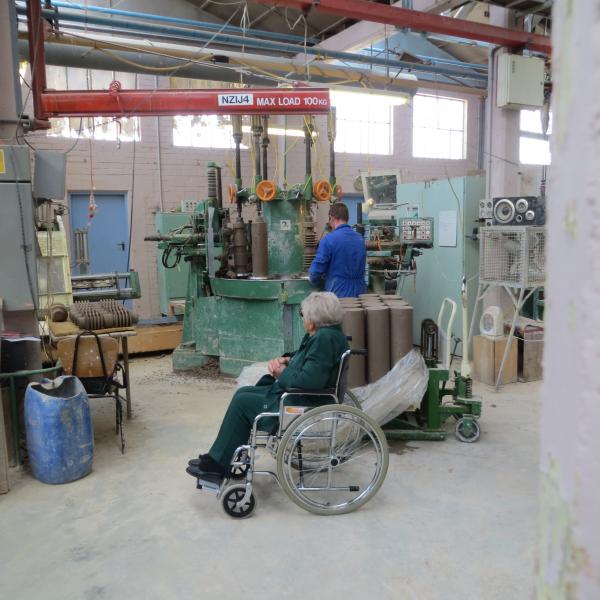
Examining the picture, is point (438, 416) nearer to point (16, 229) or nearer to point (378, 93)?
point (16, 229)

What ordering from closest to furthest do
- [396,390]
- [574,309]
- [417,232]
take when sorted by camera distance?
1. [574,309]
2. [396,390]
3. [417,232]

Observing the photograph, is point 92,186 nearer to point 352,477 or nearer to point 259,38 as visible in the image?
point 259,38

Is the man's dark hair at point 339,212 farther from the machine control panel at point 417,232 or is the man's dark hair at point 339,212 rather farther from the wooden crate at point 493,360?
the wooden crate at point 493,360

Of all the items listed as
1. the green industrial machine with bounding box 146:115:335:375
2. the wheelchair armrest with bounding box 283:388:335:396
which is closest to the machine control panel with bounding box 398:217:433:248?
the green industrial machine with bounding box 146:115:335:375

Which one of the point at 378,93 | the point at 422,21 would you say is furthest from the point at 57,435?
the point at 422,21

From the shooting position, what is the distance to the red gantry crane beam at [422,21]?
4371 mm

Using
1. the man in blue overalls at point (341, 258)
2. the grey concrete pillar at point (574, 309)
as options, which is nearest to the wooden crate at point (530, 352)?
the man in blue overalls at point (341, 258)

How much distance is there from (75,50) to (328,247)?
2767 millimetres

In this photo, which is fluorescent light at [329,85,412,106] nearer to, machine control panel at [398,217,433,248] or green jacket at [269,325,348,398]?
machine control panel at [398,217,433,248]

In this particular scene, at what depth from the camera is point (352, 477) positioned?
10.1 feet

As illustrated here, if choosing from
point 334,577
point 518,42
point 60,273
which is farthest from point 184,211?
point 334,577

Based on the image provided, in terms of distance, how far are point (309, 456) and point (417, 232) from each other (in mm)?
3327

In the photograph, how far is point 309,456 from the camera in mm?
2859

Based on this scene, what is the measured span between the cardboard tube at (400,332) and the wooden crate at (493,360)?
5.26 feet
